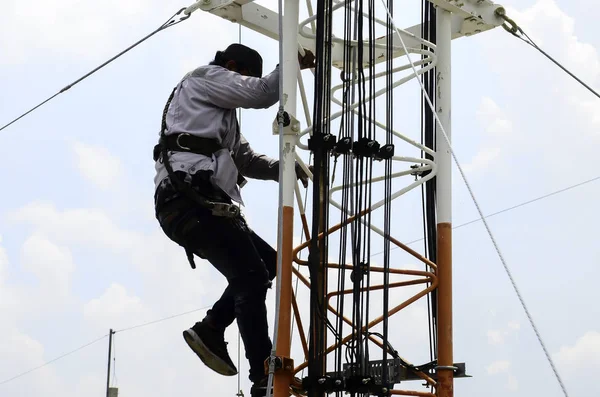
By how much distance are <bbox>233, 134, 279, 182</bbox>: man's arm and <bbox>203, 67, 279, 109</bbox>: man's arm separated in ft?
2.73

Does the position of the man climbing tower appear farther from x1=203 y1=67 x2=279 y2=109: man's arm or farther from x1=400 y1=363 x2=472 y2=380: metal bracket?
x1=400 y1=363 x2=472 y2=380: metal bracket

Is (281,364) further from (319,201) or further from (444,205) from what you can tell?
(444,205)

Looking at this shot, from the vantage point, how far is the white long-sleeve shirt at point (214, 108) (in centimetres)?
678

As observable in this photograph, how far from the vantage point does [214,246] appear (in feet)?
22.0

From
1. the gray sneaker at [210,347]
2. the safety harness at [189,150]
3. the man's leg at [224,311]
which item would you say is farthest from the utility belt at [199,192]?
the gray sneaker at [210,347]

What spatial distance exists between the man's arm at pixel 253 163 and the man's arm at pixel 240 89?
0.83m

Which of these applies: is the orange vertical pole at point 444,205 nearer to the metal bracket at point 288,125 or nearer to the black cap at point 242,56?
Result: the metal bracket at point 288,125

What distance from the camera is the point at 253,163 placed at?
772cm

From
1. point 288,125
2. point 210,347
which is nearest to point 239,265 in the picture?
point 210,347

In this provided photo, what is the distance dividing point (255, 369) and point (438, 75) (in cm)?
257

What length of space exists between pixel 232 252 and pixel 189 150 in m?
0.70

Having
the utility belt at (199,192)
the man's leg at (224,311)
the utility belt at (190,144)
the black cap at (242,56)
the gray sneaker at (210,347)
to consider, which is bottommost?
the gray sneaker at (210,347)

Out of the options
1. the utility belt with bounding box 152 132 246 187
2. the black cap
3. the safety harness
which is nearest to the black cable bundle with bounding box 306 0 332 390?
the black cap

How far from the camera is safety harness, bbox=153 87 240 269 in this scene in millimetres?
6656
